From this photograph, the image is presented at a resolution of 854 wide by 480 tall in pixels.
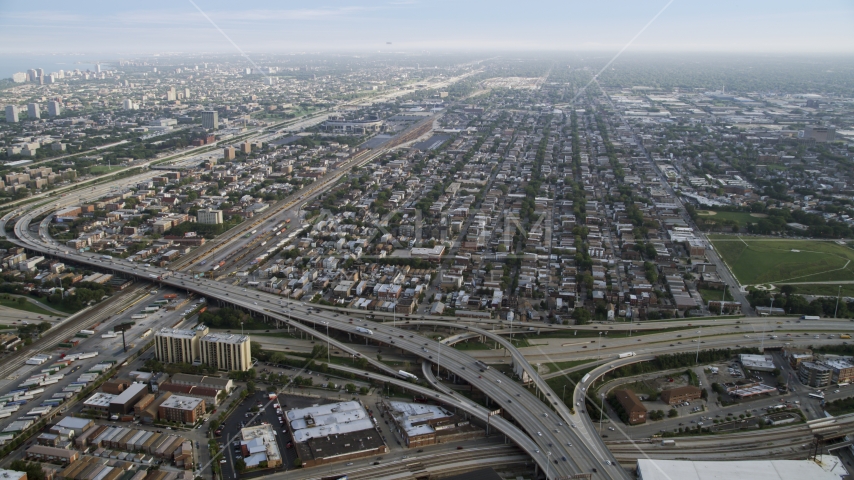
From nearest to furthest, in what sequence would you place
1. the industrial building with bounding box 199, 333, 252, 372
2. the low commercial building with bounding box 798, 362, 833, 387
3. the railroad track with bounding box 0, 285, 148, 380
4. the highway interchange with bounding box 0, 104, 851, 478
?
the highway interchange with bounding box 0, 104, 851, 478 → the low commercial building with bounding box 798, 362, 833, 387 → the industrial building with bounding box 199, 333, 252, 372 → the railroad track with bounding box 0, 285, 148, 380

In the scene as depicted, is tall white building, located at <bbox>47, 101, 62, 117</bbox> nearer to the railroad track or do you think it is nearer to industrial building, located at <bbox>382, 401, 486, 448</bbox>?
the railroad track

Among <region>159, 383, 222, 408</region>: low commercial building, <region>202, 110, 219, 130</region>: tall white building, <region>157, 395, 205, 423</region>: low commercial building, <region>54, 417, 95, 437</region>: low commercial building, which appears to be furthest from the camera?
<region>202, 110, 219, 130</region>: tall white building

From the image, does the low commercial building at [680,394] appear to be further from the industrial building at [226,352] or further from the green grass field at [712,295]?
the industrial building at [226,352]

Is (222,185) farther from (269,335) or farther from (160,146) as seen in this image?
(269,335)

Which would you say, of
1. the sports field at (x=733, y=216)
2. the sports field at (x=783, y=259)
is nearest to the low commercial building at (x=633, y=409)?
the sports field at (x=783, y=259)

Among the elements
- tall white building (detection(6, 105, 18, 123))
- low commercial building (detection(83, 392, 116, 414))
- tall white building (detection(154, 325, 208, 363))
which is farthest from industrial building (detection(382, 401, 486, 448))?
tall white building (detection(6, 105, 18, 123))

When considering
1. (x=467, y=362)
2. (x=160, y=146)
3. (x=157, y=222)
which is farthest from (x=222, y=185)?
(x=467, y=362)
